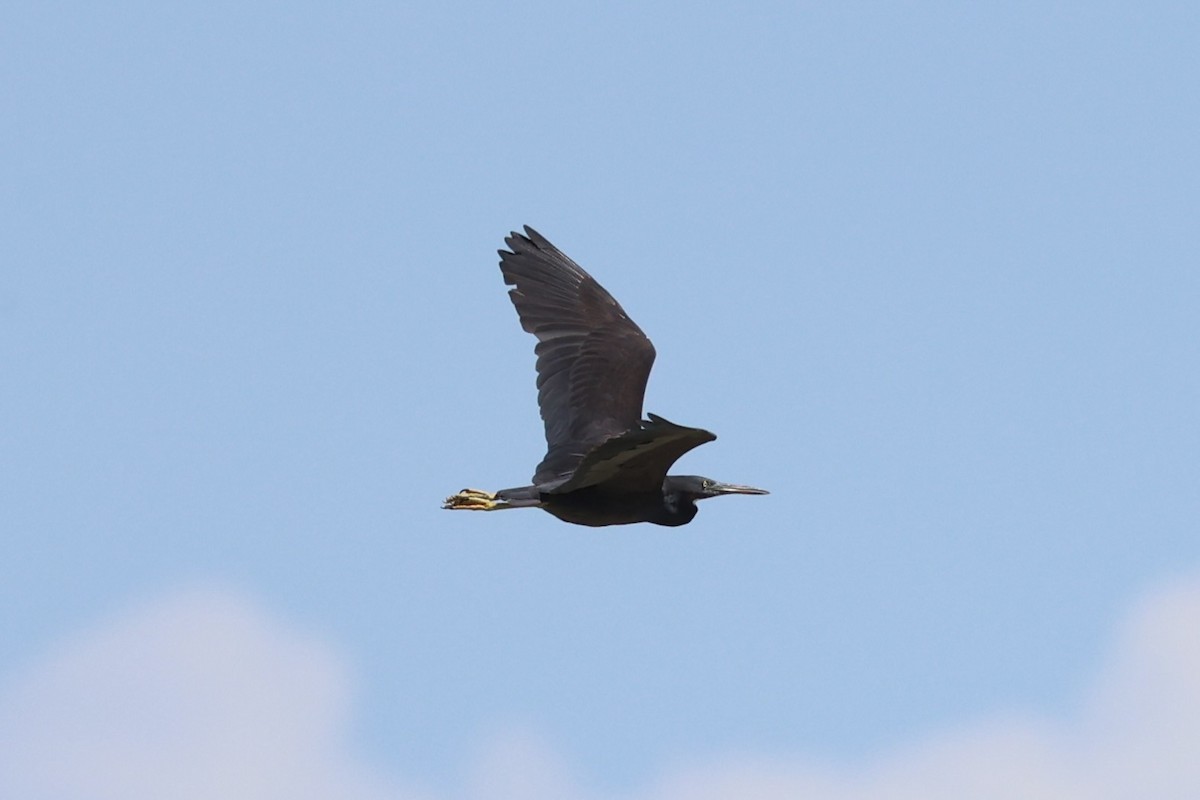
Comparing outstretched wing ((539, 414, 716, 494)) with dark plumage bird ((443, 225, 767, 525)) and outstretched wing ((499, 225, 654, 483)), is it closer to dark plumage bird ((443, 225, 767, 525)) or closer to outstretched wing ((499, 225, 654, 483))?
dark plumage bird ((443, 225, 767, 525))

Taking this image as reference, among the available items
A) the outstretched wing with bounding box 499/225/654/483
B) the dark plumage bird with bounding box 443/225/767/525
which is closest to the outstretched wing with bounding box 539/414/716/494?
the dark plumage bird with bounding box 443/225/767/525

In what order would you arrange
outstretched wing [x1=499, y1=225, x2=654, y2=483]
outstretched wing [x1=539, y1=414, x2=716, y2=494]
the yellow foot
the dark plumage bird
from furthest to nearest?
outstretched wing [x1=499, y1=225, x2=654, y2=483] → the yellow foot → the dark plumage bird → outstretched wing [x1=539, y1=414, x2=716, y2=494]

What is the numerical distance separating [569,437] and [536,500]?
1.39 meters

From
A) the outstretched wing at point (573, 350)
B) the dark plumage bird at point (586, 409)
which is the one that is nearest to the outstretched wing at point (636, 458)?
the dark plumage bird at point (586, 409)

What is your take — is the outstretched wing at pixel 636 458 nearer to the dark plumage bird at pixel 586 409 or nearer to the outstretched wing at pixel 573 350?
the dark plumage bird at pixel 586 409

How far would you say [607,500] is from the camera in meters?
13.6

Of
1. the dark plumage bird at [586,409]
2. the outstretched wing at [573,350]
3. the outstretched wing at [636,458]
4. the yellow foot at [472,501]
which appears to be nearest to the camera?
the outstretched wing at [636,458]

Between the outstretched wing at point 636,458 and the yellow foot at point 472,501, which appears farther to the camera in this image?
the yellow foot at point 472,501

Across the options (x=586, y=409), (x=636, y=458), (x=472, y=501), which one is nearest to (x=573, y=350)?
(x=586, y=409)

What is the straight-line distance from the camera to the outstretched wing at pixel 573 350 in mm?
15086

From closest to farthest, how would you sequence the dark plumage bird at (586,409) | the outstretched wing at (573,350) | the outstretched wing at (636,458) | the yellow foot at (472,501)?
the outstretched wing at (636,458) → the dark plumage bird at (586,409) → the yellow foot at (472,501) → the outstretched wing at (573,350)

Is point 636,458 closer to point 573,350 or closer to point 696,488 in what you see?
point 696,488

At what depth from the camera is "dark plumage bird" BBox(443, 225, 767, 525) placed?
13258 mm

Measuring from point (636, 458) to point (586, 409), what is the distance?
2427 millimetres
